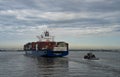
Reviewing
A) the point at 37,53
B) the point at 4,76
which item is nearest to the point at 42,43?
the point at 37,53

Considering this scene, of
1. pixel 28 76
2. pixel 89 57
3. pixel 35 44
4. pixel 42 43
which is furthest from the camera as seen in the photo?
pixel 35 44

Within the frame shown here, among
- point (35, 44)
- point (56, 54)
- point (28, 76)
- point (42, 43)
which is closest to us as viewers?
point (28, 76)

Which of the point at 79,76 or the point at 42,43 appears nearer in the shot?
the point at 79,76

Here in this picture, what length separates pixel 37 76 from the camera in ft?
155

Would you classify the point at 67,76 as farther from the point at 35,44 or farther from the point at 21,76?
the point at 35,44

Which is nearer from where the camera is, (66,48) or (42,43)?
(66,48)

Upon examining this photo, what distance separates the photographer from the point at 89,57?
109375 mm

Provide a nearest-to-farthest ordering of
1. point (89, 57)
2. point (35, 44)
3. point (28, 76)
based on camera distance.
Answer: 1. point (28, 76)
2. point (89, 57)
3. point (35, 44)

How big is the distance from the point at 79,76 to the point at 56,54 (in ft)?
243

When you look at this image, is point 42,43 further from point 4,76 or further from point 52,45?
point 4,76

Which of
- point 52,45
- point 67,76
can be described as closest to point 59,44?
point 52,45

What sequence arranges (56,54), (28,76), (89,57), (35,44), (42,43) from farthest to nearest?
(35,44)
(42,43)
(56,54)
(89,57)
(28,76)

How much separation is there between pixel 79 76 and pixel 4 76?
12.7 meters

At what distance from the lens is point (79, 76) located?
4756cm
